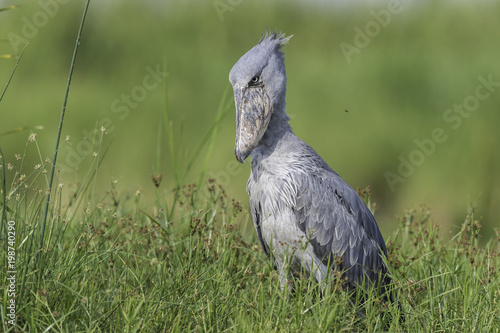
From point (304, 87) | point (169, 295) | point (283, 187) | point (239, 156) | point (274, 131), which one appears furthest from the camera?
point (304, 87)

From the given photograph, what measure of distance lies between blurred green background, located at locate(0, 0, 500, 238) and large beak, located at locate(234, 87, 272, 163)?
2911 mm

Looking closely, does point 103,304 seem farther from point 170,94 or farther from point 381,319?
point 170,94

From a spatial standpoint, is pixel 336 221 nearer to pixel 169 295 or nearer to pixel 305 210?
pixel 305 210

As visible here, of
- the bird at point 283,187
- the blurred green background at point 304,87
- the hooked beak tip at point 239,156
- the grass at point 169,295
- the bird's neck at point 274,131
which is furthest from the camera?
the blurred green background at point 304,87

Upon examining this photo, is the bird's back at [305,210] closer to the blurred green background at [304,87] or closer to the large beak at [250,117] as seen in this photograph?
the large beak at [250,117]

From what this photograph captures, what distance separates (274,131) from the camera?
4012 mm

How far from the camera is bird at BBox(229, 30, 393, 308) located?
3861mm

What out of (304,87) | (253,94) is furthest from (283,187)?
(304,87)

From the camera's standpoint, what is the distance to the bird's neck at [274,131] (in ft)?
13.1

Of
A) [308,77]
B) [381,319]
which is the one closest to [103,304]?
[381,319]

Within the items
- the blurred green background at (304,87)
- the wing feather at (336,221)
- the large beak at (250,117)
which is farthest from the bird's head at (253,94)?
the blurred green background at (304,87)

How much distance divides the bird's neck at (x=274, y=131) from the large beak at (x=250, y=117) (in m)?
0.13

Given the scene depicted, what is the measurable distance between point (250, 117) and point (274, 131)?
23 centimetres

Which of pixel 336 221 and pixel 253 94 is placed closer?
pixel 253 94
